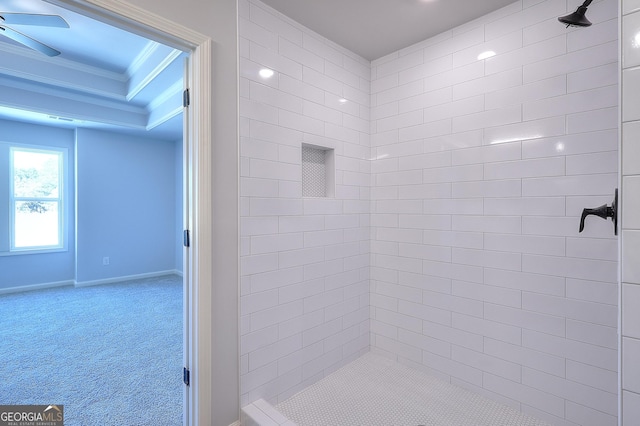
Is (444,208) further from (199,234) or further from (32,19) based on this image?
(32,19)

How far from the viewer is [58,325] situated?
134 inches

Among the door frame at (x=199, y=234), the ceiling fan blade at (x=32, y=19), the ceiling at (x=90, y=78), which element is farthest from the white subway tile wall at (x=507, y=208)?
the ceiling at (x=90, y=78)

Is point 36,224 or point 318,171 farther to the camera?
point 36,224

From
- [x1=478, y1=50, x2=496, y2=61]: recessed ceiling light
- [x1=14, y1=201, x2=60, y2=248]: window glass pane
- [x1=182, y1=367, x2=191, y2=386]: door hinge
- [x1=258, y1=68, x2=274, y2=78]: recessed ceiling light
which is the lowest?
[x1=182, y1=367, x2=191, y2=386]: door hinge

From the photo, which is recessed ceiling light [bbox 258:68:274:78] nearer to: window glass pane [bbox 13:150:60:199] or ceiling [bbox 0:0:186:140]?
ceiling [bbox 0:0:186:140]

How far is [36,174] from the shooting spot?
4883 mm

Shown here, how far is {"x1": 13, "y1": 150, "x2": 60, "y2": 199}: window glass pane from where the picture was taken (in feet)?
15.5

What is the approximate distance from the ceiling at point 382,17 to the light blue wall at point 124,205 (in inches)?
188

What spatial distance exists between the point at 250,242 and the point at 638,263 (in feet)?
5.64

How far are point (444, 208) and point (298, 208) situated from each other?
113 cm

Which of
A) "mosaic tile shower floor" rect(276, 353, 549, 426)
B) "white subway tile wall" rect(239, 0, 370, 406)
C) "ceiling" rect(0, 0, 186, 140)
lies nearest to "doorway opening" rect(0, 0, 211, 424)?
"white subway tile wall" rect(239, 0, 370, 406)

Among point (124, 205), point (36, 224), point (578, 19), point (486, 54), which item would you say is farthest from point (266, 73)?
point (36, 224)

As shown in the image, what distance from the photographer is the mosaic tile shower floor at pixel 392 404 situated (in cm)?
187

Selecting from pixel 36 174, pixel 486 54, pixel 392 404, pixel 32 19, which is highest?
pixel 32 19
